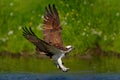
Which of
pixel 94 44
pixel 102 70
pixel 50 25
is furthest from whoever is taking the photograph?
pixel 94 44

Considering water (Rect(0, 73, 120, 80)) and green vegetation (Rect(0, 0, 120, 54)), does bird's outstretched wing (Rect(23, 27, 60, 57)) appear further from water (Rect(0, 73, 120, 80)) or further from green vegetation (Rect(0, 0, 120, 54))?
green vegetation (Rect(0, 0, 120, 54))

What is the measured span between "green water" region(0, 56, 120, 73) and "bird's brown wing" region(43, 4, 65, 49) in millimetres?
10993

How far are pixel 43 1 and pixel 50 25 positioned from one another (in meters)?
21.2

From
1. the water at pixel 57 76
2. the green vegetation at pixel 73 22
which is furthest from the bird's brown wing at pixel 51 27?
the green vegetation at pixel 73 22

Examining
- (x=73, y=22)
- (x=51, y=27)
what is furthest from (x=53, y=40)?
(x=73, y=22)

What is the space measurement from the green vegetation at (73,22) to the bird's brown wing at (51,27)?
60.6ft

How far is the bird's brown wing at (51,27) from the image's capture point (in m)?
28.9

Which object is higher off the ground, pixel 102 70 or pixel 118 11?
pixel 118 11

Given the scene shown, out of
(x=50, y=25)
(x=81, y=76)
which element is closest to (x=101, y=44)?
(x=81, y=76)

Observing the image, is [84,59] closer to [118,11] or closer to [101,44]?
[101,44]

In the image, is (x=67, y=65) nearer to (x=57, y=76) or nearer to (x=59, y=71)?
(x=59, y=71)

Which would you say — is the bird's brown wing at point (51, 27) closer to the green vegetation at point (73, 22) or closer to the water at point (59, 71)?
the water at point (59, 71)

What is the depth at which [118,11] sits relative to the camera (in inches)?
1983

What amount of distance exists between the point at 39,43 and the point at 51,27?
3404mm
